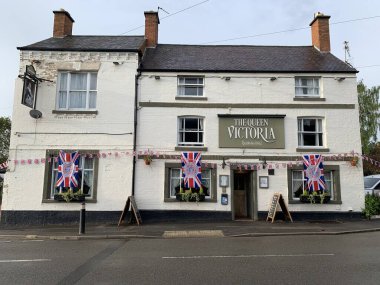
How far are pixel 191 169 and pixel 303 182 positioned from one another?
5595mm

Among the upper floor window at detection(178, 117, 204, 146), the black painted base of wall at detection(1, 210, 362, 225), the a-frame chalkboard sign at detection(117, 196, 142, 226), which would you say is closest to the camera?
the a-frame chalkboard sign at detection(117, 196, 142, 226)

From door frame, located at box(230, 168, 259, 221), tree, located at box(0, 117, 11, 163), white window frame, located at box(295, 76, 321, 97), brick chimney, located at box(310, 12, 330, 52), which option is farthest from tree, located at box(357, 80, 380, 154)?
tree, located at box(0, 117, 11, 163)

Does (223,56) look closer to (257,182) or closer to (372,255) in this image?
(257,182)

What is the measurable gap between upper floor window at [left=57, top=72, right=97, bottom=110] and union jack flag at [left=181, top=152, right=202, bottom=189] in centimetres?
538

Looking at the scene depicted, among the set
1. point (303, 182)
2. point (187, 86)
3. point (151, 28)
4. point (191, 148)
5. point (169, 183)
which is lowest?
point (169, 183)

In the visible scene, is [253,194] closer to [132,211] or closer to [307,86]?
[132,211]

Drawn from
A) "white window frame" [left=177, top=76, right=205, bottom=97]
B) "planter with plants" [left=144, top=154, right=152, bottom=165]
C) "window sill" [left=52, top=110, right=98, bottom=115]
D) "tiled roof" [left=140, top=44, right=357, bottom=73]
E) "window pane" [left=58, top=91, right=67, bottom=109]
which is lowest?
"planter with plants" [left=144, top=154, right=152, bottom=165]

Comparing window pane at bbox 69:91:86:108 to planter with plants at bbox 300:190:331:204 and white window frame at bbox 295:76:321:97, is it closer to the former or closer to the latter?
white window frame at bbox 295:76:321:97

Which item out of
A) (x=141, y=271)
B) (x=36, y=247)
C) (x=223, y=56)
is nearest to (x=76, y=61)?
(x=223, y=56)

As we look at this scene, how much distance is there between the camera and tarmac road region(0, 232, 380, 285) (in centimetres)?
658

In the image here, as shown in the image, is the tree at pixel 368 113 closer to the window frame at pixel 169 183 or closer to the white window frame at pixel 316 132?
the white window frame at pixel 316 132

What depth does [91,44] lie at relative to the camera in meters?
18.8

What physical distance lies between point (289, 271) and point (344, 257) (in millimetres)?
2228

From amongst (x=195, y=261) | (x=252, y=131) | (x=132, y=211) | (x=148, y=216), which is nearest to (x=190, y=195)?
(x=148, y=216)
